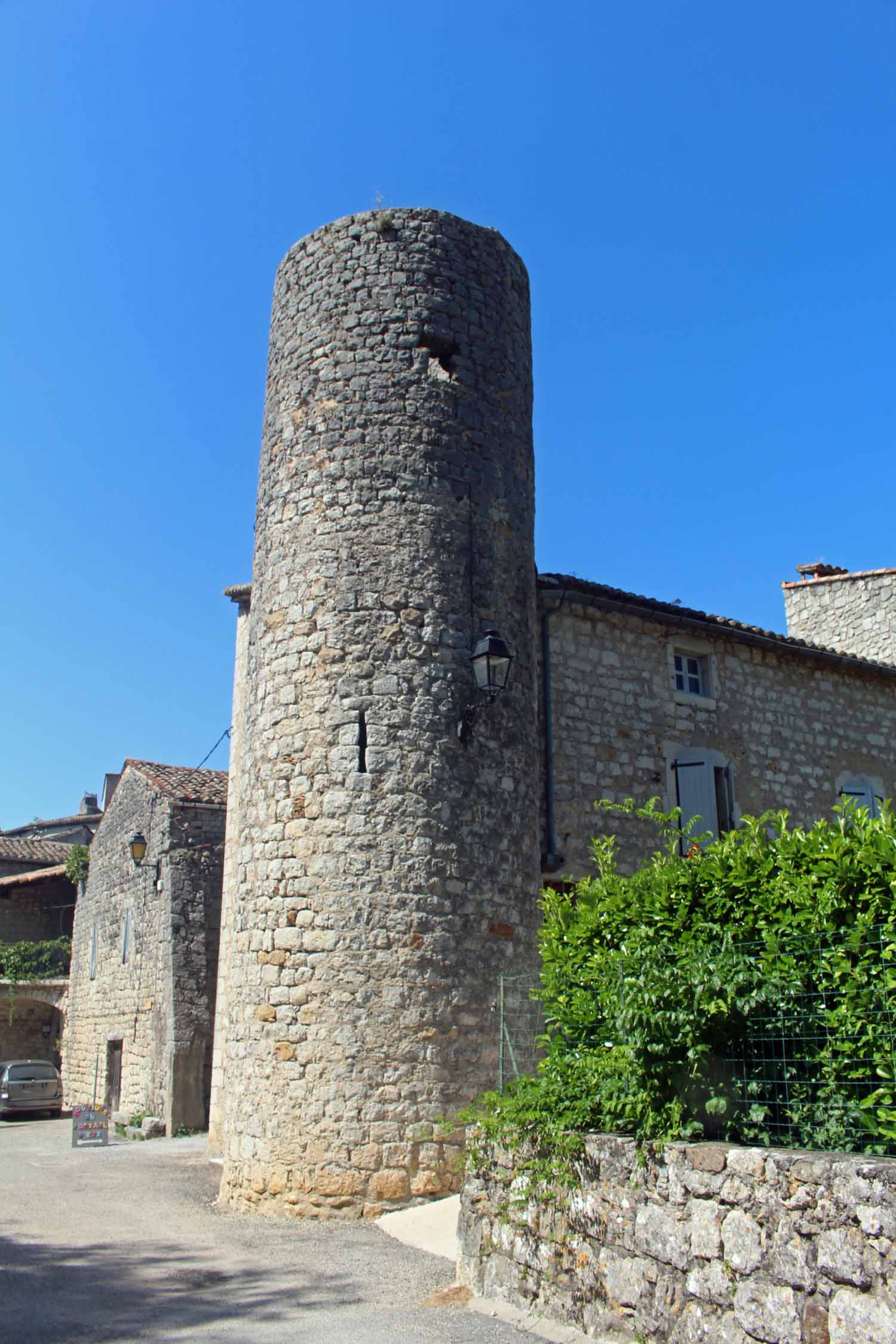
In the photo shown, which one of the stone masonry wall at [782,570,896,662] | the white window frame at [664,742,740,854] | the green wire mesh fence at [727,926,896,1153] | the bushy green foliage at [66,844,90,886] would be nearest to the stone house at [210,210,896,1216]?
the white window frame at [664,742,740,854]

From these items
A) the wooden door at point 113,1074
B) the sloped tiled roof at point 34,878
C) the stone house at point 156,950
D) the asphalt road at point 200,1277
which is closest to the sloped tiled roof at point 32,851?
the sloped tiled roof at point 34,878

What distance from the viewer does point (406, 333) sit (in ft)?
35.0

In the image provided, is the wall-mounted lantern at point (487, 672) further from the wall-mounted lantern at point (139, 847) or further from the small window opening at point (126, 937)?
the small window opening at point (126, 937)

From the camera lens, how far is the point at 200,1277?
712 centimetres

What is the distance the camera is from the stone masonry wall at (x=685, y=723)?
12109mm

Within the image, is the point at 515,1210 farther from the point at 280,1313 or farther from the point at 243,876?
the point at 243,876

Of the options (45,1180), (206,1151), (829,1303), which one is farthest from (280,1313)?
(206,1151)

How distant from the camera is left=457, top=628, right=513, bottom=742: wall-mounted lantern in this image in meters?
9.68

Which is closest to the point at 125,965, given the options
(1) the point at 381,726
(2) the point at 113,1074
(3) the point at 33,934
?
(2) the point at 113,1074

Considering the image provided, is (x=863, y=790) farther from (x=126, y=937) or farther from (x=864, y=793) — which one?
(x=126, y=937)

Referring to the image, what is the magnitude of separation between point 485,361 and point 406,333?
86cm

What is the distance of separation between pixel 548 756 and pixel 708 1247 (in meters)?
6.97

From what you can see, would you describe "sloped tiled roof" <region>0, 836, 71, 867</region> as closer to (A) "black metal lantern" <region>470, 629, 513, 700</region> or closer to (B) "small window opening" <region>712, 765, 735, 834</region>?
(B) "small window opening" <region>712, 765, 735, 834</region>

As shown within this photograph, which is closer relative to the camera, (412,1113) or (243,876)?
(412,1113)
